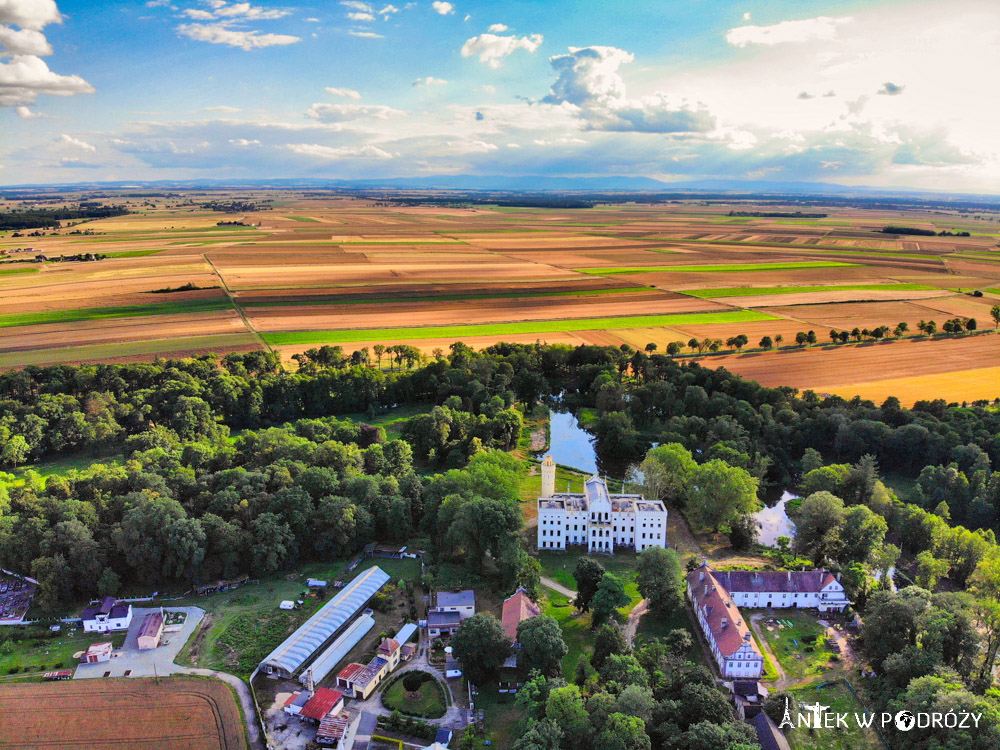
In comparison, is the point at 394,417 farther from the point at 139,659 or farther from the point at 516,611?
the point at 139,659

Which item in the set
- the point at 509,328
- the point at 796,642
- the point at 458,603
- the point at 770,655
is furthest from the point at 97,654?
the point at 509,328

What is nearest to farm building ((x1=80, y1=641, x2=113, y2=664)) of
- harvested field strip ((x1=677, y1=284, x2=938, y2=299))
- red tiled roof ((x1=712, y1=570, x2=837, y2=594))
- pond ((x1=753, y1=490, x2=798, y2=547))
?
red tiled roof ((x1=712, y1=570, x2=837, y2=594))

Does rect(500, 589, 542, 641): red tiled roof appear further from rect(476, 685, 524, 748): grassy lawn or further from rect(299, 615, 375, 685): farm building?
rect(299, 615, 375, 685): farm building

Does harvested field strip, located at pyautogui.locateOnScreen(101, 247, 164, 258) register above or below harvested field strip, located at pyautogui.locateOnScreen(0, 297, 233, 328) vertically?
above

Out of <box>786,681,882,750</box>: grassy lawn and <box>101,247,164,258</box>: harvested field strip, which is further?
<box>101,247,164,258</box>: harvested field strip

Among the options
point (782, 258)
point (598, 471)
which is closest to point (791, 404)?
point (598, 471)
